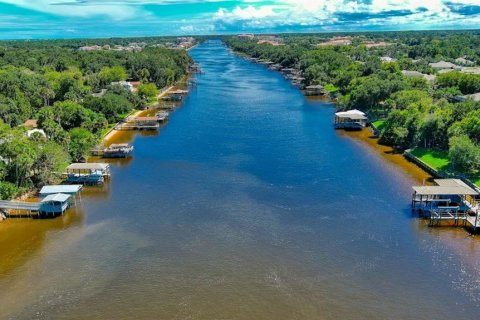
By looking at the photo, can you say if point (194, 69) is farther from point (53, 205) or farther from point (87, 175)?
point (53, 205)

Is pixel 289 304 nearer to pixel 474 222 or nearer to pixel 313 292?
pixel 313 292

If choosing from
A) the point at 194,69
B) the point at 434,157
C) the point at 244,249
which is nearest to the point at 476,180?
the point at 434,157

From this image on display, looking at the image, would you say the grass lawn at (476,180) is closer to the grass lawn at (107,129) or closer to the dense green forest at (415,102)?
the dense green forest at (415,102)

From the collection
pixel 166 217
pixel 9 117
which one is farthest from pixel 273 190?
pixel 9 117

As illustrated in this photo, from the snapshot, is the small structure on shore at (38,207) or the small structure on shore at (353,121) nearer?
the small structure on shore at (38,207)

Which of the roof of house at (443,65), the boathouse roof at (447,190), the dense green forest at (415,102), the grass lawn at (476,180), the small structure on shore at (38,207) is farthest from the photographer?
the roof of house at (443,65)

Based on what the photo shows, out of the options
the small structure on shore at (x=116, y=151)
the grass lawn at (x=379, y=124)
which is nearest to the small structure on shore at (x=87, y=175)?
the small structure on shore at (x=116, y=151)

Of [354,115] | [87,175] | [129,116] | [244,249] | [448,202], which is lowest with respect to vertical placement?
[244,249]
